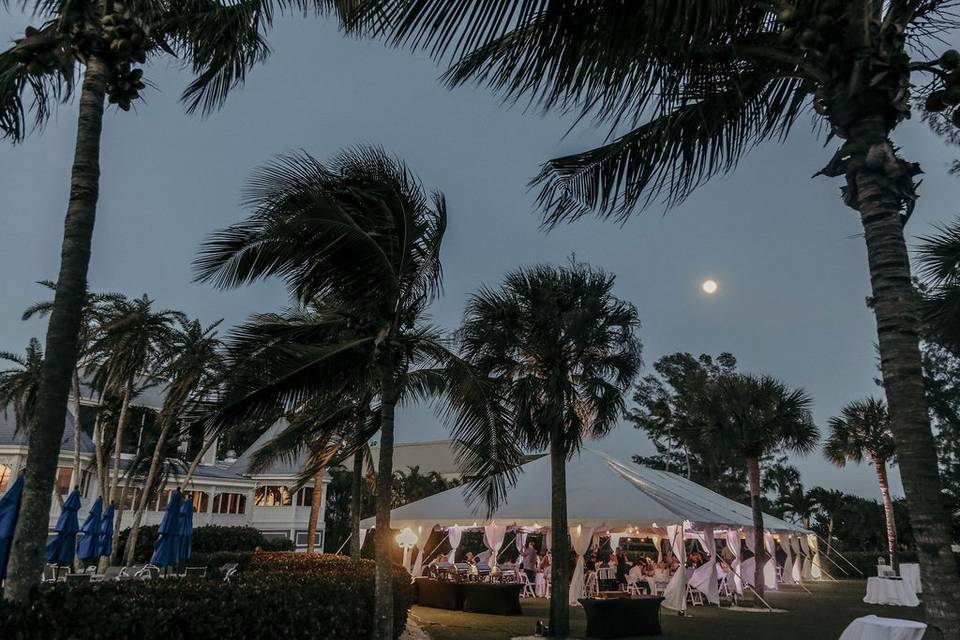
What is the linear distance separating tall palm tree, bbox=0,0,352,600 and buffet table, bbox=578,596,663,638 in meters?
10.4

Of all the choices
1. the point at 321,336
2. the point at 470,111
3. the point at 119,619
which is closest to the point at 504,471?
the point at 321,336

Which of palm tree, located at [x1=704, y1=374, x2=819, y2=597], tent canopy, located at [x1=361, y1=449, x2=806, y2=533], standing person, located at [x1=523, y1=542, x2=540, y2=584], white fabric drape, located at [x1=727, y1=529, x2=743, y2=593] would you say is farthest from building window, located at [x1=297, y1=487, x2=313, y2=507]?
A: palm tree, located at [x1=704, y1=374, x2=819, y2=597]

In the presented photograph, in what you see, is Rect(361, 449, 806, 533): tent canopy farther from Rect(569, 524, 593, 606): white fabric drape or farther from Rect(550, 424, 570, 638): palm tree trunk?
Rect(550, 424, 570, 638): palm tree trunk

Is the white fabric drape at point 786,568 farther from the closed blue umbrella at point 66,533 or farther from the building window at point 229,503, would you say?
the closed blue umbrella at point 66,533

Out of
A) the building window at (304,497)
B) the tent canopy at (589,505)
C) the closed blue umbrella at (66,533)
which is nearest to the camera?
the closed blue umbrella at (66,533)

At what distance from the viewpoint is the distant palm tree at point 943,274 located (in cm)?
1019

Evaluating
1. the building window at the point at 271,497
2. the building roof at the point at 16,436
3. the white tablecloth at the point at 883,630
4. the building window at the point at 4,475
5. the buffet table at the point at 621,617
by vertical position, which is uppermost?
the building roof at the point at 16,436

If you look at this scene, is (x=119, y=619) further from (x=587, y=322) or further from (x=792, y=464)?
(x=792, y=464)

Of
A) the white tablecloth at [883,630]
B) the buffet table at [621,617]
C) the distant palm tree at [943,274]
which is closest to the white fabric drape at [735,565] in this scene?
the buffet table at [621,617]

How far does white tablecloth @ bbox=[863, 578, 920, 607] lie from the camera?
19.8 meters

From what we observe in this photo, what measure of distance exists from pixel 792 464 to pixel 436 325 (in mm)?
49239

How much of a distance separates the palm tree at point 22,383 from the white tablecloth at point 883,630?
84.8 ft

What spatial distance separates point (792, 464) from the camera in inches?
2019

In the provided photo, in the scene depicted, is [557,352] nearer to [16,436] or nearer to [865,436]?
[16,436]
